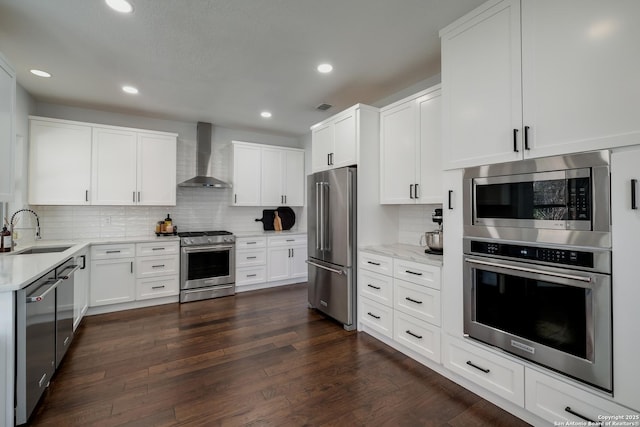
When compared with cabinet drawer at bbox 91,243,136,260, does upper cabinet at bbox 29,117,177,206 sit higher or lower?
higher

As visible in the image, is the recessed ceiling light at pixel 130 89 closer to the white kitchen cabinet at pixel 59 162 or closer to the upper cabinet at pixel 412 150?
the white kitchen cabinet at pixel 59 162

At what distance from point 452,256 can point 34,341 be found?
2.85 meters

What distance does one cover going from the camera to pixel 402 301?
8.81 ft

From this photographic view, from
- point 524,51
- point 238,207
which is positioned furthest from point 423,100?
point 238,207

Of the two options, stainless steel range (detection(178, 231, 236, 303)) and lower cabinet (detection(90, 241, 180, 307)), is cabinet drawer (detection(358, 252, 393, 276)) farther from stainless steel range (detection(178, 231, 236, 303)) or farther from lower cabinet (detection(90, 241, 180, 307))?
lower cabinet (detection(90, 241, 180, 307))

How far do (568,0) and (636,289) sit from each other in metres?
1.54

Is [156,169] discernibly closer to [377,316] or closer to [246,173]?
[246,173]

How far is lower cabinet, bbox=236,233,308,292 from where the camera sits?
4.72 m

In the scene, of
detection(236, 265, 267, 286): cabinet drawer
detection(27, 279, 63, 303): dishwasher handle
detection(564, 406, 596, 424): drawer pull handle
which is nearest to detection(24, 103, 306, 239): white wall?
detection(236, 265, 267, 286): cabinet drawer

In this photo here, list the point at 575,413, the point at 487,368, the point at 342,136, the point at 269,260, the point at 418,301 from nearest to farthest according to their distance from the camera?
the point at 575,413
the point at 487,368
the point at 418,301
the point at 342,136
the point at 269,260

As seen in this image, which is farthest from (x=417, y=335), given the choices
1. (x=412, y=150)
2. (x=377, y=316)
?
(x=412, y=150)

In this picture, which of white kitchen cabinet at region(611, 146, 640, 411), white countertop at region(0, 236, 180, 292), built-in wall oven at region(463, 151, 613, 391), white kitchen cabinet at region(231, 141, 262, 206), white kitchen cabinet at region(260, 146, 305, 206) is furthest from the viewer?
white kitchen cabinet at region(260, 146, 305, 206)

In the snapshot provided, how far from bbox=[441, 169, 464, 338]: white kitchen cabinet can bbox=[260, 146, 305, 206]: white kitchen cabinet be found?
11.4 feet

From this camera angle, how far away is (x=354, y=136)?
10.6ft
